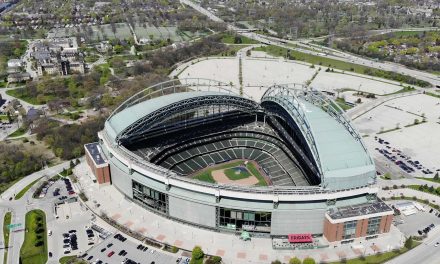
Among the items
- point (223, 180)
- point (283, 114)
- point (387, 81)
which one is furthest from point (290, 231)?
point (387, 81)

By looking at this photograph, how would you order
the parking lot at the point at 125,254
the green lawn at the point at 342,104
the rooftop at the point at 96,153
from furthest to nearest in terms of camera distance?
the green lawn at the point at 342,104 → the rooftop at the point at 96,153 → the parking lot at the point at 125,254

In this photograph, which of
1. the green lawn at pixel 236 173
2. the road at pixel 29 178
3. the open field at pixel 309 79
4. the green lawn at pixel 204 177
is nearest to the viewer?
the road at pixel 29 178

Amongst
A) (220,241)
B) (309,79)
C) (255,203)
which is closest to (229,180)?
(255,203)

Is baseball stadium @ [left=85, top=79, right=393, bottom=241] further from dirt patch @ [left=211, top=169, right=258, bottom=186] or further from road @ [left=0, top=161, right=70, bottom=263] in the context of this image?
road @ [left=0, top=161, right=70, bottom=263]

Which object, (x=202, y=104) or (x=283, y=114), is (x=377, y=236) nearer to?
(x=283, y=114)

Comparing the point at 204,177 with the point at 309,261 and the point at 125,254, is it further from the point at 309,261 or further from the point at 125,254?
the point at 309,261

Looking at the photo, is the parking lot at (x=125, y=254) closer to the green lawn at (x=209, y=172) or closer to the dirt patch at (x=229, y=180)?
the green lawn at (x=209, y=172)

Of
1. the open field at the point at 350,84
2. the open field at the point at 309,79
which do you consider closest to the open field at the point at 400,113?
the open field at the point at 350,84
